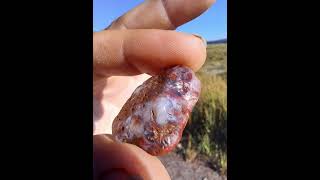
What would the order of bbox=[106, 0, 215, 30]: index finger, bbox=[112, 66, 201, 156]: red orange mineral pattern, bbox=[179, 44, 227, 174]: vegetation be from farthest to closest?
1. bbox=[179, 44, 227, 174]: vegetation
2. bbox=[106, 0, 215, 30]: index finger
3. bbox=[112, 66, 201, 156]: red orange mineral pattern

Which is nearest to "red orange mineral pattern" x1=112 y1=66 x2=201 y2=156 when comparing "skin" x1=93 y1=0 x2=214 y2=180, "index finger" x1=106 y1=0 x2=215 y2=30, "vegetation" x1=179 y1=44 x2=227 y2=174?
"skin" x1=93 y1=0 x2=214 y2=180

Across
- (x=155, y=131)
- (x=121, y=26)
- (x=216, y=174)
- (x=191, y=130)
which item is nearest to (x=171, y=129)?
(x=155, y=131)

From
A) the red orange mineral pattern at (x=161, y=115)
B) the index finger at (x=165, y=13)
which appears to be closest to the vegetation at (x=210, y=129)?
the index finger at (x=165, y=13)

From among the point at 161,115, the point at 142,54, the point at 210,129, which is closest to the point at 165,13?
the point at 142,54

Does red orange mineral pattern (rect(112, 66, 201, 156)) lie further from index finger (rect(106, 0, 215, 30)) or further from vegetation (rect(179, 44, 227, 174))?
vegetation (rect(179, 44, 227, 174))

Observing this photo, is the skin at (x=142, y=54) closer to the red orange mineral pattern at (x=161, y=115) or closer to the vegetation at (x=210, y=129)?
the red orange mineral pattern at (x=161, y=115)

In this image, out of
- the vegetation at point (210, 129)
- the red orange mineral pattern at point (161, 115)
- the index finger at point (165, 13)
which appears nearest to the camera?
the red orange mineral pattern at point (161, 115)

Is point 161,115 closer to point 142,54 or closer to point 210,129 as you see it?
point 142,54

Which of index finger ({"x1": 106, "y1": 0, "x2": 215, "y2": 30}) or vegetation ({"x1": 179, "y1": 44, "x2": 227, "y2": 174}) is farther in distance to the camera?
vegetation ({"x1": 179, "y1": 44, "x2": 227, "y2": 174})

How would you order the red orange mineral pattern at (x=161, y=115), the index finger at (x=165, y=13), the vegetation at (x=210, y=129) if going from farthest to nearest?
1. the vegetation at (x=210, y=129)
2. the index finger at (x=165, y=13)
3. the red orange mineral pattern at (x=161, y=115)
